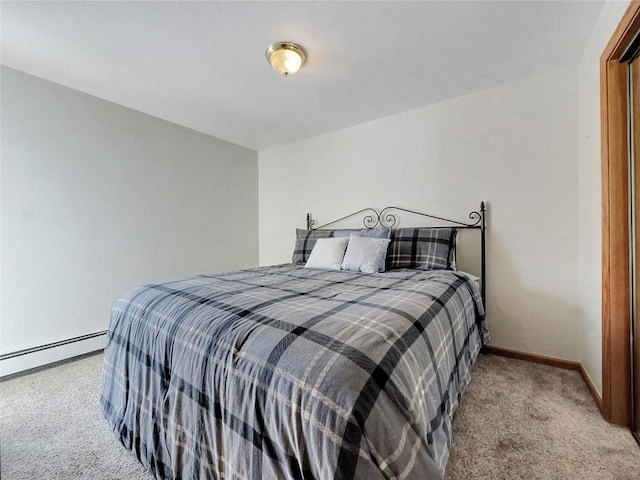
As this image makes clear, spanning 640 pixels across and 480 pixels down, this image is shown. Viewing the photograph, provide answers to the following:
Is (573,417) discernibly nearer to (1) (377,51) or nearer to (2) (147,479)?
(2) (147,479)

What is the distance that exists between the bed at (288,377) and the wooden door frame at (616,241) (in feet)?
2.29

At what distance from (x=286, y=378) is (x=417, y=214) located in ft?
7.64

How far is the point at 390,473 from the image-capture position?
2.06 ft

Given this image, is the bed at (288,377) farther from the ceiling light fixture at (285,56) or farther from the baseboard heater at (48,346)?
the ceiling light fixture at (285,56)

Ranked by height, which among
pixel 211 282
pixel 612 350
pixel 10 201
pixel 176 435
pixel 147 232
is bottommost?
pixel 176 435

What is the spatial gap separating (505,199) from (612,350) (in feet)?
4.15

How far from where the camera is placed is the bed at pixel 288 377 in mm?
668

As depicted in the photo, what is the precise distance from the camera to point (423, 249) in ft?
7.52

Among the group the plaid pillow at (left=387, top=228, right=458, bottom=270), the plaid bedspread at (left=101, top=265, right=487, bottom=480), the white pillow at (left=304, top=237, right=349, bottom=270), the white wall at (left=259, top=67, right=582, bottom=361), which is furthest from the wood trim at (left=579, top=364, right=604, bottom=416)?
the white pillow at (left=304, top=237, right=349, bottom=270)

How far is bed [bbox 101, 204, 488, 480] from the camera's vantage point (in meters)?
0.67

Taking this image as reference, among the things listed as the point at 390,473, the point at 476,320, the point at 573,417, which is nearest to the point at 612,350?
the point at 573,417

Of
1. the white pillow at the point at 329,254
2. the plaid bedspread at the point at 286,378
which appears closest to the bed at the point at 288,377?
the plaid bedspread at the point at 286,378

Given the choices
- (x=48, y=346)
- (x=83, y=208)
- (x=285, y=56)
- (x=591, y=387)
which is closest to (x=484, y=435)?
(x=591, y=387)

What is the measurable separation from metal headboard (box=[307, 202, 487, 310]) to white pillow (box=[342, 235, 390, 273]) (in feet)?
1.99
